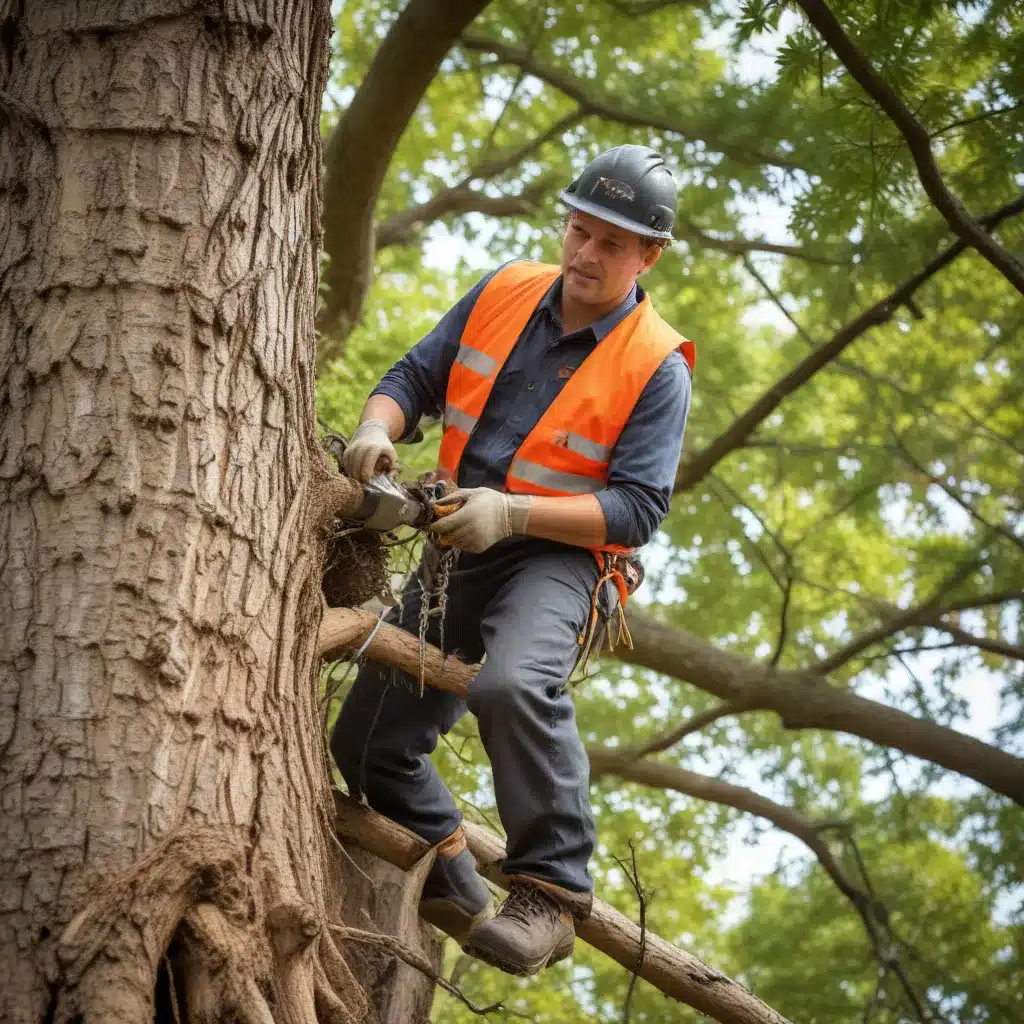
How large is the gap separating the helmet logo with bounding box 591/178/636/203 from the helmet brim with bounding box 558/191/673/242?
0.04m

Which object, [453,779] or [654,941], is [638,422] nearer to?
[654,941]

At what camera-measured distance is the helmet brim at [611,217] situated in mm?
3463

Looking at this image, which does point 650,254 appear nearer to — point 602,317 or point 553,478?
point 602,317

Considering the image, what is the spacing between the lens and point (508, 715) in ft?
10.00

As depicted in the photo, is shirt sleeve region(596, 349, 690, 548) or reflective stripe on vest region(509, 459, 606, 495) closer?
shirt sleeve region(596, 349, 690, 548)

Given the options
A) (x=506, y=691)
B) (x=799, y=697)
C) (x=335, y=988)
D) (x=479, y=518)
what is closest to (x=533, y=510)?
(x=479, y=518)

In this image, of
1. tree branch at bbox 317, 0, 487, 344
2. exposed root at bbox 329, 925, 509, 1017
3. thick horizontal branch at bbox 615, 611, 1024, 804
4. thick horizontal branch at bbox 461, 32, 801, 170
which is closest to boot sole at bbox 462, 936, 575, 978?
exposed root at bbox 329, 925, 509, 1017

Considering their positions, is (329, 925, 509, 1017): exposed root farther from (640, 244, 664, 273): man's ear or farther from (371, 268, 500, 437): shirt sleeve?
(640, 244, 664, 273): man's ear

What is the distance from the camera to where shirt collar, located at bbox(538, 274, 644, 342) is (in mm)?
3529

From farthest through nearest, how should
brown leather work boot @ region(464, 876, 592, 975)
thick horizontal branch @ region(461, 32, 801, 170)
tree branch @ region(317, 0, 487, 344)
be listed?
thick horizontal branch @ region(461, 32, 801, 170) → tree branch @ region(317, 0, 487, 344) → brown leather work boot @ region(464, 876, 592, 975)

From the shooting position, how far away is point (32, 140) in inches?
109

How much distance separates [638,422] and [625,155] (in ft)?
2.50

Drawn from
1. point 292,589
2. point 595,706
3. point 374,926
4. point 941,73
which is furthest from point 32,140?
point 595,706

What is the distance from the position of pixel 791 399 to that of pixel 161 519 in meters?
8.29
